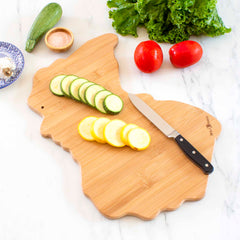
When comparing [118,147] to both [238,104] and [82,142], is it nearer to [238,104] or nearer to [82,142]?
[82,142]

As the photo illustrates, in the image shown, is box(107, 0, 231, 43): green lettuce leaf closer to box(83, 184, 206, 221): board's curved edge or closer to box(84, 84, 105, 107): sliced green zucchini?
box(84, 84, 105, 107): sliced green zucchini

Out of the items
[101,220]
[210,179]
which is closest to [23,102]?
[101,220]

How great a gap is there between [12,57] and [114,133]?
42.9 inches

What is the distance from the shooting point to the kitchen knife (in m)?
2.17

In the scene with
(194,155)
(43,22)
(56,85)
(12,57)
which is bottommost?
(194,155)

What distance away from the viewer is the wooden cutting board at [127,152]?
6.95 ft

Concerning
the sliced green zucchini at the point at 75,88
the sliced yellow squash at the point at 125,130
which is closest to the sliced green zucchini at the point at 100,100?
the sliced green zucchini at the point at 75,88

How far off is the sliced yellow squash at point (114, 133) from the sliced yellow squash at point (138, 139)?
8 cm

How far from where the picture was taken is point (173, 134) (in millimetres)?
2289

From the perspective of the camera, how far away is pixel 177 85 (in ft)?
8.74

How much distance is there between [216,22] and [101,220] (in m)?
1.73

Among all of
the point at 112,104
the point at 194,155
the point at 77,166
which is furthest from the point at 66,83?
the point at 194,155

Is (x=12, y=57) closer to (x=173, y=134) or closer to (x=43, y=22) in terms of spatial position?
(x=43, y=22)

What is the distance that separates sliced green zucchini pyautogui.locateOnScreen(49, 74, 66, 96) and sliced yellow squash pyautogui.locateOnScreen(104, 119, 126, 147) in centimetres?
48
